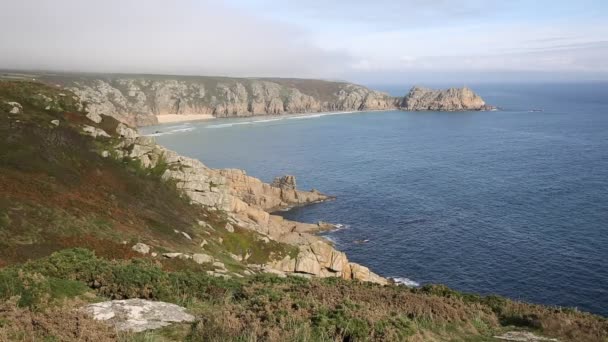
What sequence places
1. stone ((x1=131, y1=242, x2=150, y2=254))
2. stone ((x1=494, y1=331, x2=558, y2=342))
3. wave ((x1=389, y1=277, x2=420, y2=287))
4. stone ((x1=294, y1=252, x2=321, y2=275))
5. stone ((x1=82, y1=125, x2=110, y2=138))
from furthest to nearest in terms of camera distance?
wave ((x1=389, y1=277, x2=420, y2=287)), stone ((x1=82, y1=125, x2=110, y2=138)), stone ((x1=294, y1=252, x2=321, y2=275)), stone ((x1=131, y1=242, x2=150, y2=254)), stone ((x1=494, y1=331, x2=558, y2=342))

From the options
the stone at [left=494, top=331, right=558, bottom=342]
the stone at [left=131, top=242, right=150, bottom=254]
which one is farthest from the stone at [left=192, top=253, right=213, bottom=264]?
the stone at [left=494, top=331, right=558, bottom=342]

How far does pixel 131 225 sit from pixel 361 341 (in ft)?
100

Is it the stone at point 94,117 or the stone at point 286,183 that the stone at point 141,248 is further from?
the stone at point 286,183

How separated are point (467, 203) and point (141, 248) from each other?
234 ft

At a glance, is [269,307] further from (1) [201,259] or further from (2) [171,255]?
(1) [201,259]

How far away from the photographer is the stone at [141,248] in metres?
32.7

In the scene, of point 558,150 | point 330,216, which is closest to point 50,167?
point 330,216

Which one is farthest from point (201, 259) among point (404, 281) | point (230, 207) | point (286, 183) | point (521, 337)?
point (286, 183)

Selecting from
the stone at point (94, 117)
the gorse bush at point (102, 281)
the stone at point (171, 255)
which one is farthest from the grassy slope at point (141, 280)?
the stone at point (94, 117)

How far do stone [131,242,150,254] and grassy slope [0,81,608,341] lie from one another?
679 millimetres

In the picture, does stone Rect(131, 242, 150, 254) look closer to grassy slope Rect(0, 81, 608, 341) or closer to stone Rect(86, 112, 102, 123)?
grassy slope Rect(0, 81, 608, 341)

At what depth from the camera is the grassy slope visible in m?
11.9

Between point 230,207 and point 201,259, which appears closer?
point 201,259

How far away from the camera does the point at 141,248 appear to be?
32875mm
